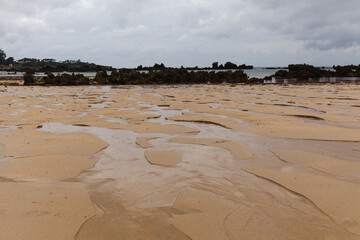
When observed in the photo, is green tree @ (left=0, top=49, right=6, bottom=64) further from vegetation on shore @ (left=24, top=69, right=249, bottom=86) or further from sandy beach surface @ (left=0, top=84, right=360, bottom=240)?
sandy beach surface @ (left=0, top=84, right=360, bottom=240)

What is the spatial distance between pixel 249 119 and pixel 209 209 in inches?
289

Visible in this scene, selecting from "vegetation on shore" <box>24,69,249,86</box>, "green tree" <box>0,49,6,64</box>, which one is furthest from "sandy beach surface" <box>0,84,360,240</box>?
"green tree" <box>0,49,6,64</box>

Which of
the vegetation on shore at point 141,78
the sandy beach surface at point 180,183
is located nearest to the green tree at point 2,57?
the vegetation on shore at point 141,78

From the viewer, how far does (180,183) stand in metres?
4.57

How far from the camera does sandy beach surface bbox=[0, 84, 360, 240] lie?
323cm

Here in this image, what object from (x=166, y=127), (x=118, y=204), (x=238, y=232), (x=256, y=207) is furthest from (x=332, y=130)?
(x=118, y=204)

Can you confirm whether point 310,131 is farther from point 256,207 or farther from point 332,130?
point 256,207

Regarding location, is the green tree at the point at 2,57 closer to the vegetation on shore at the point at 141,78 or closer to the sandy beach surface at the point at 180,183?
the vegetation on shore at the point at 141,78

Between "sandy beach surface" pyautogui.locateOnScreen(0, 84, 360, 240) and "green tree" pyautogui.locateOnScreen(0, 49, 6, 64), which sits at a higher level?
"green tree" pyautogui.locateOnScreen(0, 49, 6, 64)

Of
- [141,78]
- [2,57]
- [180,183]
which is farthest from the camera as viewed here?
[2,57]

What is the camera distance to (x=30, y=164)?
5.43m

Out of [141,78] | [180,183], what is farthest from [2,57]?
[180,183]

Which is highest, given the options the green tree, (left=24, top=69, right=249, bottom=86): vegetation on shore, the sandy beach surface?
the green tree

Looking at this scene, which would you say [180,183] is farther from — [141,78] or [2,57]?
[2,57]
